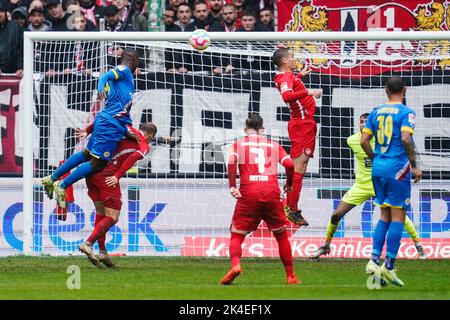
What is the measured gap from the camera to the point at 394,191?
12.8m

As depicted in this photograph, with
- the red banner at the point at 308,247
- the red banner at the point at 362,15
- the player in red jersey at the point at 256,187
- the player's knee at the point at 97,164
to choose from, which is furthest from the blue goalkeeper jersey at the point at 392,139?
the red banner at the point at 362,15

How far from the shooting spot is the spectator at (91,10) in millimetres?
20547

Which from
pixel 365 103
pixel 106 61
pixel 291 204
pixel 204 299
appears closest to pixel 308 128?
pixel 291 204

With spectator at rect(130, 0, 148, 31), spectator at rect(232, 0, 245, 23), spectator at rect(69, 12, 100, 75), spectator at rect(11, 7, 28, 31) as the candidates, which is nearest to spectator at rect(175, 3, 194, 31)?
spectator at rect(130, 0, 148, 31)

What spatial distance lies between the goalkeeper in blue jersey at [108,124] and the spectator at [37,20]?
16.4 ft

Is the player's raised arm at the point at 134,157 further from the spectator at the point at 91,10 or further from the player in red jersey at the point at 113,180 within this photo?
the spectator at the point at 91,10

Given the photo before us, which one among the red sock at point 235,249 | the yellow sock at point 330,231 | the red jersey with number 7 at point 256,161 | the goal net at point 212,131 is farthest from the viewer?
the goal net at point 212,131

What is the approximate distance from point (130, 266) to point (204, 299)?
458 centimetres

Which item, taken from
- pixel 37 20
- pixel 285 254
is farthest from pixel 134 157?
pixel 37 20

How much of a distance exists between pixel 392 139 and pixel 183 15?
820cm

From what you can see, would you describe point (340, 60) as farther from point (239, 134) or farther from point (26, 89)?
point (26, 89)

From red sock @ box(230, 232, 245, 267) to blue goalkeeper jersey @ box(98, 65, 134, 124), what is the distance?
2.96 m

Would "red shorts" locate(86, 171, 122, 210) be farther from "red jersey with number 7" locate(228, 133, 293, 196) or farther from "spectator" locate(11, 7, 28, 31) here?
"spectator" locate(11, 7, 28, 31)

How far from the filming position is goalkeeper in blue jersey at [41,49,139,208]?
15391 mm
